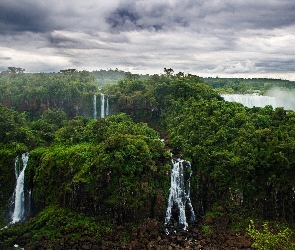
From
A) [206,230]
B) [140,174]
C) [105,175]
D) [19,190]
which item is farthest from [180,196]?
[19,190]

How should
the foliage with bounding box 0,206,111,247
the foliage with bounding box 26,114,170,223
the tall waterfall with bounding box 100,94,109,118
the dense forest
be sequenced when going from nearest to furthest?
the foliage with bounding box 0,206,111,247, the dense forest, the foliage with bounding box 26,114,170,223, the tall waterfall with bounding box 100,94,109,118

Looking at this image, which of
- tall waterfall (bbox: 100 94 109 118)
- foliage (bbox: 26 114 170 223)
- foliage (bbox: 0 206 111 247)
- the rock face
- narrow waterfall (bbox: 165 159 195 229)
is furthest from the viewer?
tall waterfall (bbox: 100 94 109 118)

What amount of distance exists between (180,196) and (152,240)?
4465 millimetres

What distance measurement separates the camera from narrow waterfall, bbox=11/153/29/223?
2353 centimetres

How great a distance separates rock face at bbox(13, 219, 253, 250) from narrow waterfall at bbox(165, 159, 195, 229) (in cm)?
149

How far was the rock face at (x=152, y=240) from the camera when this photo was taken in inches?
763

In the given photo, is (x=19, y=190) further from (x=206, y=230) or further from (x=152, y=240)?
(x=206, y=230)

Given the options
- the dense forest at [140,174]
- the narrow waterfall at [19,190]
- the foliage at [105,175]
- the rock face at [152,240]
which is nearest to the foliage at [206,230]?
the rock face at [152,240]

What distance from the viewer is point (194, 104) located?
102 ft

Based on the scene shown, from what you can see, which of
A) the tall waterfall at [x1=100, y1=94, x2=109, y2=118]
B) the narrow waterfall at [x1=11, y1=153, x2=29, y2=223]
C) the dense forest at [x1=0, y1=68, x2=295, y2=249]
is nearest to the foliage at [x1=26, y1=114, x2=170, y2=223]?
the dense forest at [x1=0, y1=68, x2=295, y2=249]

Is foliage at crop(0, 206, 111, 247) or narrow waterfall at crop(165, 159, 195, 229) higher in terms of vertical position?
narrow waterfall at crop(165, 159, 195, 229)

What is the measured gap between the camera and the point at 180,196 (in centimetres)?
2341

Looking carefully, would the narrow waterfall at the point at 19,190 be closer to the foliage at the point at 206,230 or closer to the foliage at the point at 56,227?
the foliage at the point at 56,227

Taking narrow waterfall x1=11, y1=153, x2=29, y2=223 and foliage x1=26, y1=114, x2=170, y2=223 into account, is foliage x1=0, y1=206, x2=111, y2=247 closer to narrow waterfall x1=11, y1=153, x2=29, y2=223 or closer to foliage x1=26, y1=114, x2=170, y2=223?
foliage x1=26, y1=114, x2=170, y2=223
